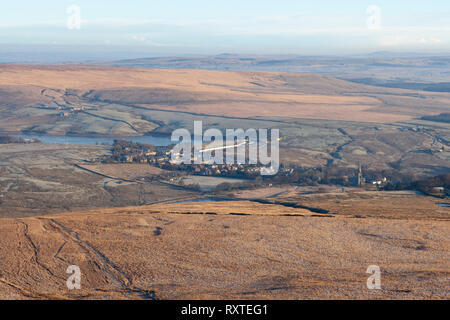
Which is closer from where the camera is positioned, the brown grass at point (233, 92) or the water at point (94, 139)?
the water at point (94, 139)

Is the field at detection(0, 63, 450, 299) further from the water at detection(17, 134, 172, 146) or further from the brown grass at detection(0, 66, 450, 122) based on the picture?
the water at detection(17, 134, 172, 146)

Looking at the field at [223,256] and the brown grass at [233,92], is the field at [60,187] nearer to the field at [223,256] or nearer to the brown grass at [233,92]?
the field at [223,256]

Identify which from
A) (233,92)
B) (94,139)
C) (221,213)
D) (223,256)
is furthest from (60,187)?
A: (233,92)

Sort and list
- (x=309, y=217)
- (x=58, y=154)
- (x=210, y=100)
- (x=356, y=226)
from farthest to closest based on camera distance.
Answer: (x=210, y=100)
(x=58, y=154)
(x=309, y=217)
(x=356, y=226)

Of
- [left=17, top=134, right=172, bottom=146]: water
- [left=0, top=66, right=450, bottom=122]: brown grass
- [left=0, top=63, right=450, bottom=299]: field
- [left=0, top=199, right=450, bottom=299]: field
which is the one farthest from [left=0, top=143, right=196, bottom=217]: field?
[left=0, top=66, right=450, bottom=122]: brown grass

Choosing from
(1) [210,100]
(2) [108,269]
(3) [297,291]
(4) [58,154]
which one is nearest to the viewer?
(3) [297,291]

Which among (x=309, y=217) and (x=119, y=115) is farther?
(x=119, y=115)

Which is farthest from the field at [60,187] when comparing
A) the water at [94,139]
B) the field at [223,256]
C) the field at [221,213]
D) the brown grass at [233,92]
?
the brown grass at [233,92]
